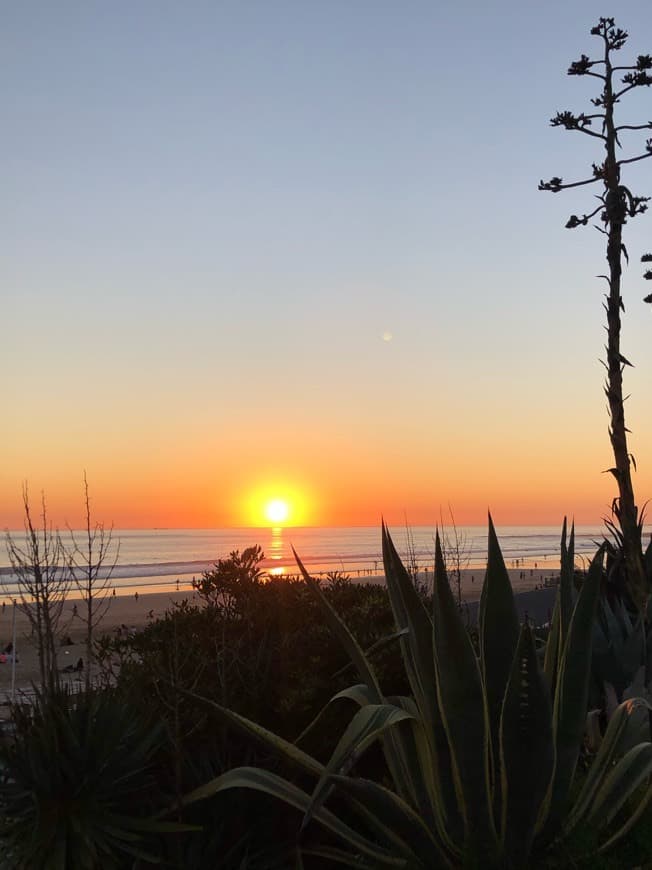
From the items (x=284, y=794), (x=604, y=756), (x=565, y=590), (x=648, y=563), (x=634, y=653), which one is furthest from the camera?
(x=648, y=563)

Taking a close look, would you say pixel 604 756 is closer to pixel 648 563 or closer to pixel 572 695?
pixel 572 695

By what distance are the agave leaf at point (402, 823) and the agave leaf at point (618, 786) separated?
2.29 ft

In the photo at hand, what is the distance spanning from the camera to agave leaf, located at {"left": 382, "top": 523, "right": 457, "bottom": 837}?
344 centimetres

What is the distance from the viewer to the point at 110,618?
117 ft

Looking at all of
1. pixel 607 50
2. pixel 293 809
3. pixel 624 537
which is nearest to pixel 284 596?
pixel 293 809

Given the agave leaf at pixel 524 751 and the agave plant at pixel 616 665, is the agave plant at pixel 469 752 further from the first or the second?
the agave plant at pixel 616 665

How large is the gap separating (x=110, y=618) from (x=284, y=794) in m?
34.0

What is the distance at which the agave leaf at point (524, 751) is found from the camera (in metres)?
3.15

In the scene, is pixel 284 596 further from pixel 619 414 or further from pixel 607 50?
pixel 607 50

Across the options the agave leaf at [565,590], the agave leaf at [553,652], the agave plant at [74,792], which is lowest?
the agave plant at [74,792]

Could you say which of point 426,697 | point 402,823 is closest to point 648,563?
point 426,697

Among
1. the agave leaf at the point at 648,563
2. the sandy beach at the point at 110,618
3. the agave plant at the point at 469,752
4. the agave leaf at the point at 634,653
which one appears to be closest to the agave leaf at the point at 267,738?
the agave plant at the point at 469,752

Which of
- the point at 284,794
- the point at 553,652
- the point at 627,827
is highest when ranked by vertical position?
the point at 553,652

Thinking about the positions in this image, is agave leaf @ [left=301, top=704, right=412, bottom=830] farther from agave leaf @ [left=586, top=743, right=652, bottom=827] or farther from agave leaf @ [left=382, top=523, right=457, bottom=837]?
agave leaf @ [left=586, top=743, right=652, bottom=827]
